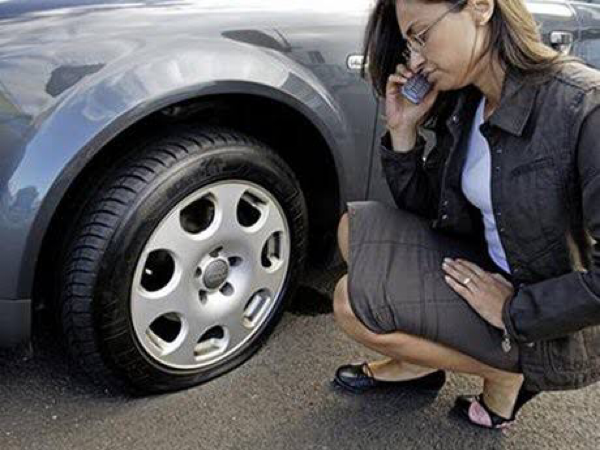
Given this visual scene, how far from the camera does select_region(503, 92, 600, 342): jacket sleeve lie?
4.67 feet

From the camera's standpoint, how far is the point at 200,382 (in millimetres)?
2092

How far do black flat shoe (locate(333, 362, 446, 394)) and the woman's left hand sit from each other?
16.9 inches

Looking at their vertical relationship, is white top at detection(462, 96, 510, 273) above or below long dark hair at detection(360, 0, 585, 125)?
below

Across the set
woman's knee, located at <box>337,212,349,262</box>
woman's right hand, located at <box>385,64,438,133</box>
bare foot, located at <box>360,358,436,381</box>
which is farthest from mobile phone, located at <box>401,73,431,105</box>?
bare foot, located at <box>360,358,436,381</box>

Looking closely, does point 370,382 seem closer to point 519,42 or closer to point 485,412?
point 485,412

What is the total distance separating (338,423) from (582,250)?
0.80 metres

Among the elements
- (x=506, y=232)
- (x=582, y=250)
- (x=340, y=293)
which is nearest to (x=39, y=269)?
(x=340, y=293)

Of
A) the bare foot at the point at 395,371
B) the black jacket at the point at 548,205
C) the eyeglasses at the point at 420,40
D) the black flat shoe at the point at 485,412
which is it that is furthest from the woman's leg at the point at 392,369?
the eyeglasses at the point at 420,40

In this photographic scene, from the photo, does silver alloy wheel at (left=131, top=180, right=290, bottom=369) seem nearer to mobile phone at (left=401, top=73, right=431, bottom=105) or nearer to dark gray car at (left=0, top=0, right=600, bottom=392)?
dark gray car at (left=0, top=0, right=600, bottom=392)

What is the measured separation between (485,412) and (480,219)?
0.53m

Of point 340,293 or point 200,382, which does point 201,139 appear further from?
point 200,382

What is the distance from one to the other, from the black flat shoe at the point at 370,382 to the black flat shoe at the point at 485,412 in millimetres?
118

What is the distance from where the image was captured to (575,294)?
1506mm

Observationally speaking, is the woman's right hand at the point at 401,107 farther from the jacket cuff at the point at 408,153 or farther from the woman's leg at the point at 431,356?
the woman's leg at the point at 431,356
